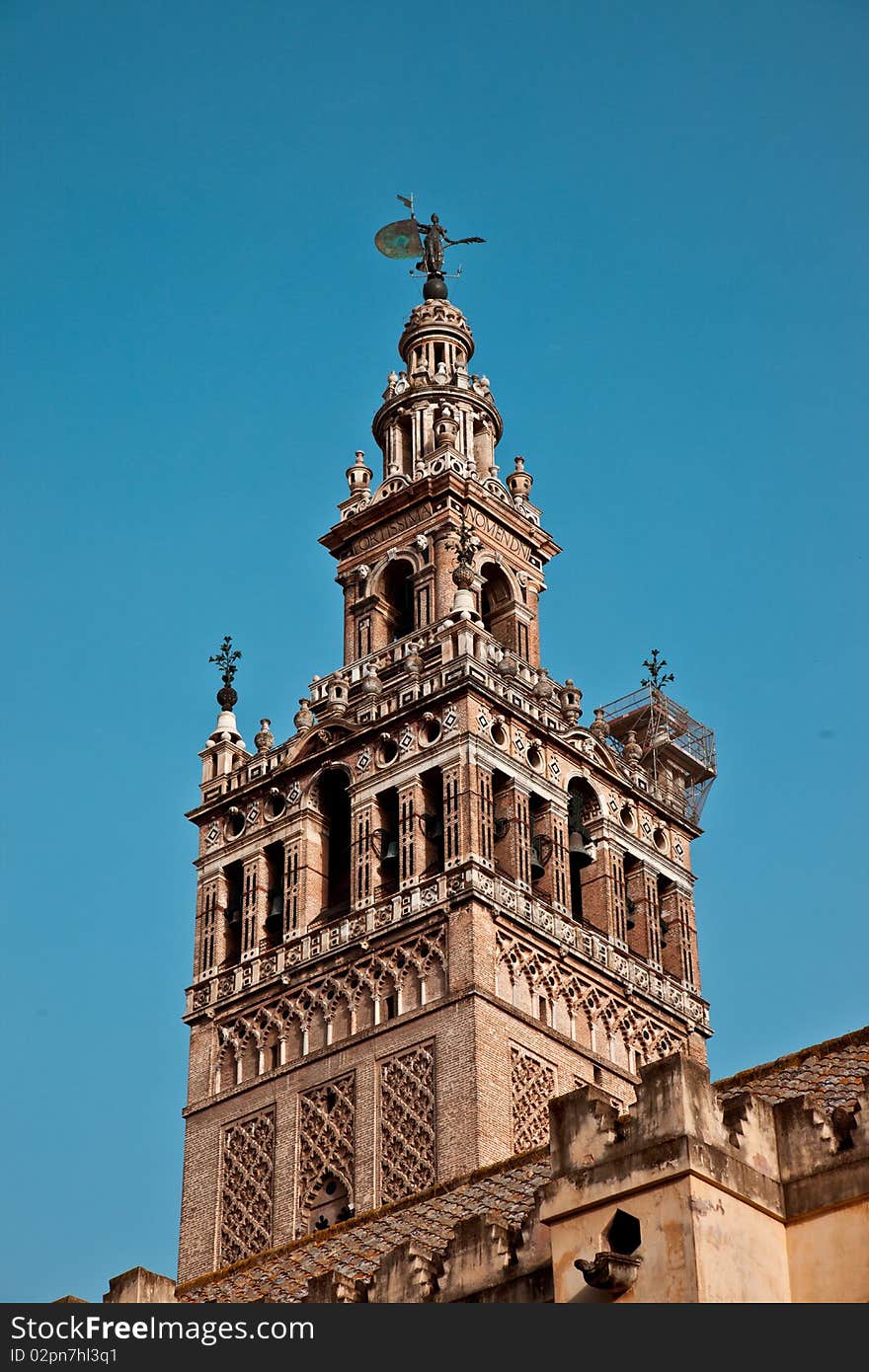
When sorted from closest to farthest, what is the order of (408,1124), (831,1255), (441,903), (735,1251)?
1. (735,1251)
2. (831,1255)
3. (408,1124)
4. (441,903)

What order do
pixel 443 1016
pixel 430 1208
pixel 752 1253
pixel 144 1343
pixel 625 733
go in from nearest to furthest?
1. pixel 144 1343
2. pixel 752 1253
3. pixel 430 1208
4. pixel 443 1016
5. pixel 625 733

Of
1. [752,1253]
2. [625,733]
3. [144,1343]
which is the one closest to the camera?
[144,1343]

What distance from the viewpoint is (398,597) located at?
234 feet

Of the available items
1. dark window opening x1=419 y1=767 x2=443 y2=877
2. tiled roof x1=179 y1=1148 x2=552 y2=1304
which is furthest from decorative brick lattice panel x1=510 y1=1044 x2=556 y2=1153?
tiled roof x1=179 y1=1148 x2=552 y2=1304

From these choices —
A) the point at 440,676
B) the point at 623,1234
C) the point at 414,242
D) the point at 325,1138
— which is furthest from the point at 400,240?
the point at 623,1234

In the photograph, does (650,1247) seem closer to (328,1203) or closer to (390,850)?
(328,1203)

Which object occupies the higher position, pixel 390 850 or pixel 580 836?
pixel 580 836

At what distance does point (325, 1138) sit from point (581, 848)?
10338 mm

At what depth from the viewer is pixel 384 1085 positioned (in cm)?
5959

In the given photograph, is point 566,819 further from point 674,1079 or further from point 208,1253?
point 674,1079

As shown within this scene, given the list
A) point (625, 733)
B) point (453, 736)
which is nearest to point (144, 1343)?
point (453, 736)

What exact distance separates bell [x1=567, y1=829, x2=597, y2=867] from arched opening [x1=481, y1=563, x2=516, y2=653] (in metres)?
6.30

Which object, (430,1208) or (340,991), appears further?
(340,991)

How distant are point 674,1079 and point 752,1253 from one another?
186 centimetres
